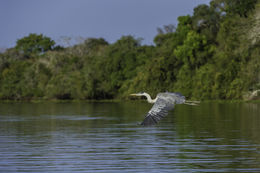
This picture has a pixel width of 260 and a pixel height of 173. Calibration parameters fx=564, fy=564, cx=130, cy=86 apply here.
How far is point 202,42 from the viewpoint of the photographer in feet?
203

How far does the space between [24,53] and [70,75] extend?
25538 millimetres

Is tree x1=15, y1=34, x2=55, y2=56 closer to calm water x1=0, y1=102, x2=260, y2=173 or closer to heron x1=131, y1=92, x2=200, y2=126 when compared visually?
calm water x1=0, y1=102, x2=260, y2=173

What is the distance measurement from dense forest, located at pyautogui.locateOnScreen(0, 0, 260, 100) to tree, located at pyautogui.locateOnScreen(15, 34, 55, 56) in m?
11.7

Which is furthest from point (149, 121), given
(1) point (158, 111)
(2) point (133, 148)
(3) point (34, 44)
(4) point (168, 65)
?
(3) point (34, 44)

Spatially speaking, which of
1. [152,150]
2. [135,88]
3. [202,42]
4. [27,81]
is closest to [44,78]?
[27,81]

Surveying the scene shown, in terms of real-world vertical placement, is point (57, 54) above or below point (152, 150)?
above

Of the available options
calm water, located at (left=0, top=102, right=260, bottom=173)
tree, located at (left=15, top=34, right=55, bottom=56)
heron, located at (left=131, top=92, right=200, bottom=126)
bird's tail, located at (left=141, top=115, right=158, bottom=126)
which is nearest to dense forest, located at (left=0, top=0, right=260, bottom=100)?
tree, located at (left=15, top=34, right=55, bottom=56)

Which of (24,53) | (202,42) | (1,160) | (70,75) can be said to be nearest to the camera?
(1,160)

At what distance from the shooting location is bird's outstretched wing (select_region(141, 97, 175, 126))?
13.5 meters

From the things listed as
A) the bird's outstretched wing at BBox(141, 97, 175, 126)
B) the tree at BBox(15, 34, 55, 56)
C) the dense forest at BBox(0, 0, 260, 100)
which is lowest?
the bird's outstretched wing at BBox(141, 97, 175, 126)

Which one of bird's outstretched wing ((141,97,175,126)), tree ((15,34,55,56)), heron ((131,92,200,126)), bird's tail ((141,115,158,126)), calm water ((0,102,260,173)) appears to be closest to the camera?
bird's tail ((141,115,158,126))

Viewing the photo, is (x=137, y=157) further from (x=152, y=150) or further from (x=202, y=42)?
(x=202, y=42)

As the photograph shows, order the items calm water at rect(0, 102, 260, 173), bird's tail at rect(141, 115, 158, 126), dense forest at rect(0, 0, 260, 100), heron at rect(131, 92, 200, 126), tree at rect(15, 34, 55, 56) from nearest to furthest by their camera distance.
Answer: bird's tail at rect(141, 115, 158, 126)
heron at rect(131, 92, 200, 126)
calm water at rect(0, 102, 260, 173)
dense forest at rect(0, 0, 260, 100)
tree at rect(15, 34, 55, 56)

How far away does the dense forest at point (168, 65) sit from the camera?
55034 mm
